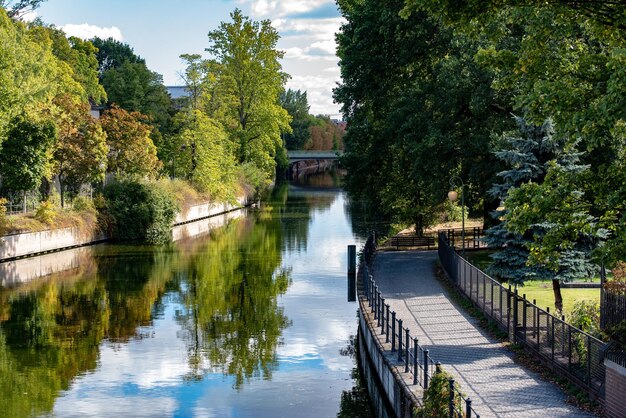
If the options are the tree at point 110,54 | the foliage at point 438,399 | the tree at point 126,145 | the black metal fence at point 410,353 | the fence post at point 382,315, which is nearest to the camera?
the black metal fence at point 410,353

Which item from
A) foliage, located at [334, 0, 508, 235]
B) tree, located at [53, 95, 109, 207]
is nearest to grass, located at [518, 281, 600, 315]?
foliage, located at [334, 0, 508, 235]

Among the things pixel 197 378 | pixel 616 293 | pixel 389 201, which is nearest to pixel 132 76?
pixel 389 201

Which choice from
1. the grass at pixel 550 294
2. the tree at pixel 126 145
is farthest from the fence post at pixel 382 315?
the tree at pixel 126 145

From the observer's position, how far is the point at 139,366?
2620 centimetres

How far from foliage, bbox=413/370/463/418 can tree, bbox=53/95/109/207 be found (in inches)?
1747

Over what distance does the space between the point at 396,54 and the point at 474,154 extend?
7750 millimetres

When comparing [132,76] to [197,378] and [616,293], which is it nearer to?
[197,378]

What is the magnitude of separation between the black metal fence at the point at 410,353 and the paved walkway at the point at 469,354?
629 mm

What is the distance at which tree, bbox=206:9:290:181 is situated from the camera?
86.9m

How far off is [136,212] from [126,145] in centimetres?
706

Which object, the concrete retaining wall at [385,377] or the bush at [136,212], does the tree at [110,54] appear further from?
the concrete retaining wall at [385,377]

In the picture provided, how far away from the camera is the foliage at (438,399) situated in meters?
15.4

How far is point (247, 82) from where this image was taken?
88.1m

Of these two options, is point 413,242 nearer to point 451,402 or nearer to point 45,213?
point 45,213
